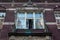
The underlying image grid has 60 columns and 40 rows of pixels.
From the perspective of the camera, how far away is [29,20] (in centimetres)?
1521

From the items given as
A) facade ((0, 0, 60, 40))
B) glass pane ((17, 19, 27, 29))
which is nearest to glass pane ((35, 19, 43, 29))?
facade ((0, 0, 60, 40))

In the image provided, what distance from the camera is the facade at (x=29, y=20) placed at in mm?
13109

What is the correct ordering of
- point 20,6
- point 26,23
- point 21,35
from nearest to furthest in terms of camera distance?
point 21,35, point 26,23, point 20,6

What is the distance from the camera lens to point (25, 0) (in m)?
16.7

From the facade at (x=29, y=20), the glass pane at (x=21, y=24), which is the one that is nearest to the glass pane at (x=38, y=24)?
the facade at (x=29, y=20)

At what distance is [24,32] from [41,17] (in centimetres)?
244

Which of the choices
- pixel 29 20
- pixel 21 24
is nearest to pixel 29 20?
pixel 29 20

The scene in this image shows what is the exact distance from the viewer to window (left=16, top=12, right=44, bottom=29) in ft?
48.2

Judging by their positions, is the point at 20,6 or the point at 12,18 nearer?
the point at 12,18

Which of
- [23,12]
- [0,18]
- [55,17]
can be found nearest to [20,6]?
[23,12]

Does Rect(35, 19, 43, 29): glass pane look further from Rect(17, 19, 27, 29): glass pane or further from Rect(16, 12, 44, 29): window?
Rect(17, 19, 27, 29): glass pane

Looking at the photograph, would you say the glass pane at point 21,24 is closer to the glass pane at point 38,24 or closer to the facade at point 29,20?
the facade at point 29,20

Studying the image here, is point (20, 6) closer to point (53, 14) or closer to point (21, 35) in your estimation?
point (53, 14)

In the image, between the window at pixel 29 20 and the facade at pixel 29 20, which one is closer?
the facade at pixel 29 20
